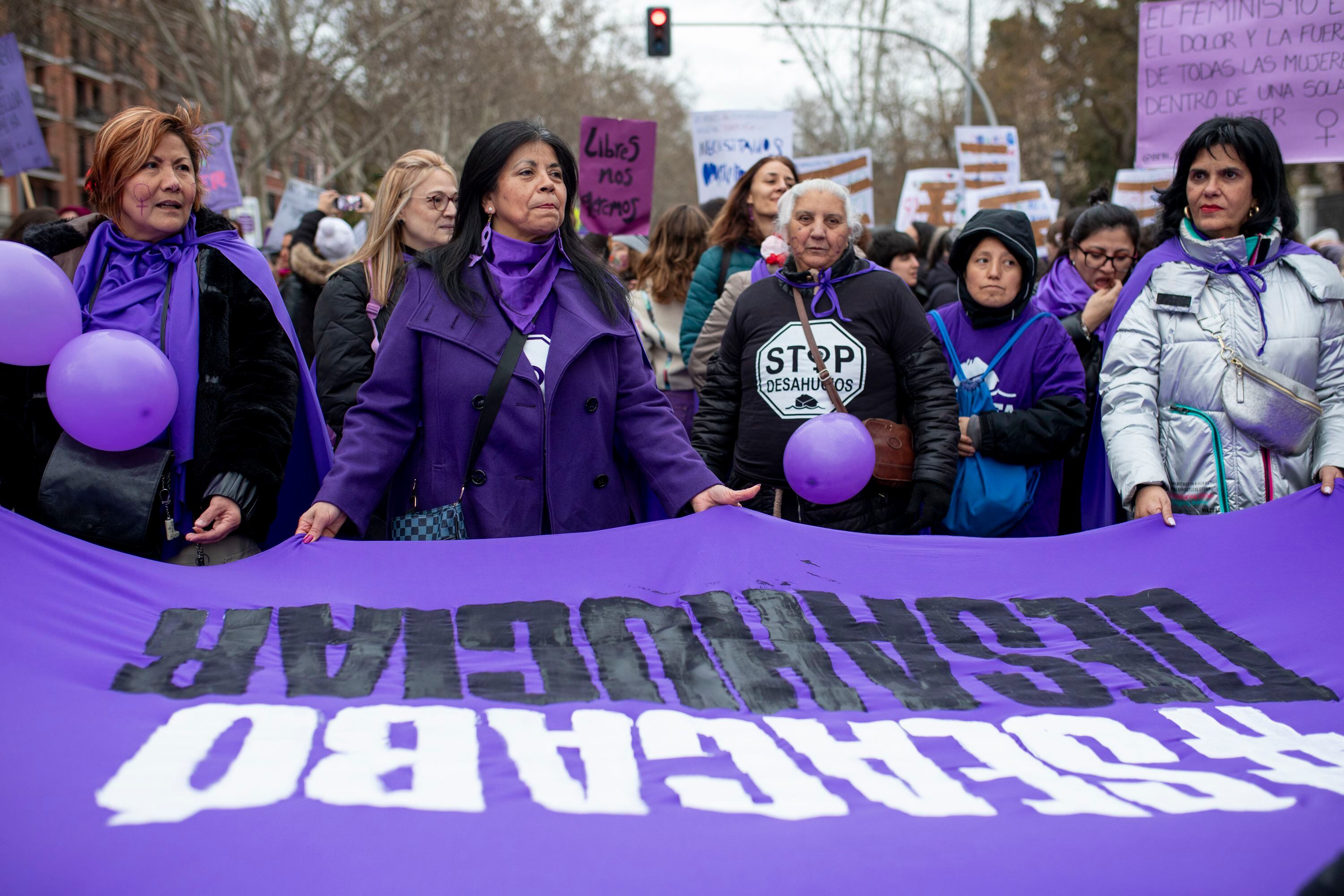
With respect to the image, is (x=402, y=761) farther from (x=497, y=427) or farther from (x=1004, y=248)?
(x=1004, y=248)

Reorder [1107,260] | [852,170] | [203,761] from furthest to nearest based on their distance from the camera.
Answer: [852,170]
[1107,260]
[203,761]

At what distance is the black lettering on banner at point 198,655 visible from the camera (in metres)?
2.30

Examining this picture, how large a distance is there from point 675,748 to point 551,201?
5.21ft

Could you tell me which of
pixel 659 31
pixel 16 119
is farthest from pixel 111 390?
pixel 659 31

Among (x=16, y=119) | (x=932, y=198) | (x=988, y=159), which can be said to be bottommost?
(x=932, y=198)

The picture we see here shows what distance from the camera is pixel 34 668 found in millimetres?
2262

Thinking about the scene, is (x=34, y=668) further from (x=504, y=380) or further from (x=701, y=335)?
(x=701, y=335)

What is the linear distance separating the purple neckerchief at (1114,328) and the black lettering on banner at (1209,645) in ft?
1.92

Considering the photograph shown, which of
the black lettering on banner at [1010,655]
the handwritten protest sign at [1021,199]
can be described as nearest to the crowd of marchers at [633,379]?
the black lettering on banner at [1010,655]

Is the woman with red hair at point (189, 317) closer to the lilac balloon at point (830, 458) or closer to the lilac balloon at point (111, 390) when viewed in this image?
the lilac balloon at point (111, 390)

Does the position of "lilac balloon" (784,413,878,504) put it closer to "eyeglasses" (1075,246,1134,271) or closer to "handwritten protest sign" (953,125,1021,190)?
"eyeglasses" (1075,246,1134,271)

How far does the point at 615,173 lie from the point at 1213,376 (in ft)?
19.1

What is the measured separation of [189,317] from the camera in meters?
3.11

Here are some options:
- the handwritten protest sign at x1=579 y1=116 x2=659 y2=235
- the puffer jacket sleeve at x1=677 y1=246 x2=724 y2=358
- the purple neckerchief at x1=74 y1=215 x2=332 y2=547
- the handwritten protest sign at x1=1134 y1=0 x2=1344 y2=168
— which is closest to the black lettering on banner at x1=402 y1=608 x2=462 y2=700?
the purple neckerchief at x1=74 y1=215 x2=332 y2=547
